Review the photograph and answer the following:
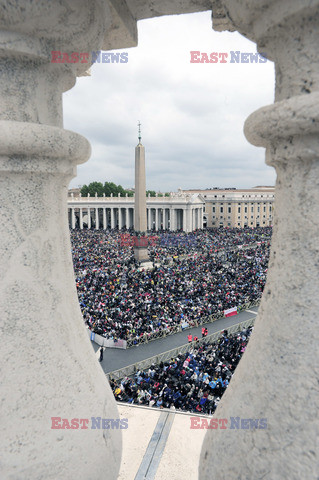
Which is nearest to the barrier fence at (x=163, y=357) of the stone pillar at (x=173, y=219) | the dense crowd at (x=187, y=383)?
the dense crowd at (x=187, y=383)

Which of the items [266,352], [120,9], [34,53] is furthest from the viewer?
[120,9]

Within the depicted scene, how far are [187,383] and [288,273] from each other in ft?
33.2

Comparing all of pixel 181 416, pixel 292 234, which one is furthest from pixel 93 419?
pixel 181 416

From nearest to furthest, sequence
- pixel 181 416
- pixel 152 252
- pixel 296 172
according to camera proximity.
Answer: pixel 296 172 < pixel 181 416 < pixel 152 252

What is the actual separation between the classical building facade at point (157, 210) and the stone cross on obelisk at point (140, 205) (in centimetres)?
3551

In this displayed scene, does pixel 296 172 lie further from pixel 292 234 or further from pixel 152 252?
pixel 152 252

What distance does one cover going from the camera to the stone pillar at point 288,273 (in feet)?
5.00

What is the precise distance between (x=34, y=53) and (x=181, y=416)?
5.52 metres

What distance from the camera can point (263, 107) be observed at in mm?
1677

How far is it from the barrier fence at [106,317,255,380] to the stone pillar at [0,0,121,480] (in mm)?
11010

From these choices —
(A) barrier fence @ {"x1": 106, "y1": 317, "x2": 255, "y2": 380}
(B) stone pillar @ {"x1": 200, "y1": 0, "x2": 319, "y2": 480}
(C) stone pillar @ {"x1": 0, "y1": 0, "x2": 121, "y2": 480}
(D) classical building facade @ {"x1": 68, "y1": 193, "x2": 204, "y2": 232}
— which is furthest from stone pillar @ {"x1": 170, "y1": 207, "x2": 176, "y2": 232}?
(B) stone pillar @ {"x1": 200, "y1": 0, "x2": 319, "y2": 480}

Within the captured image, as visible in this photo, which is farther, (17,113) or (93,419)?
(93,419)

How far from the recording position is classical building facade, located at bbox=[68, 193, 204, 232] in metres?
69.6

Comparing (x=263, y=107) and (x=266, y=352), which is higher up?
(x=263, y=107)
